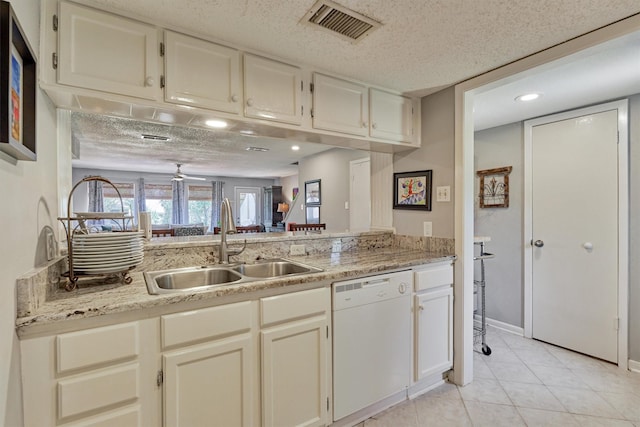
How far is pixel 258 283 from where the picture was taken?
55.3 inches

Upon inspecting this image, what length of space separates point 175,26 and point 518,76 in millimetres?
2027

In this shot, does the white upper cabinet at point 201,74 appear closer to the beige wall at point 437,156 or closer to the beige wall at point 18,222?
the beige wall at point 18,222

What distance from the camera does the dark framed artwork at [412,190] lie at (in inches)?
94.8

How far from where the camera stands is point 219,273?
180 centimetres

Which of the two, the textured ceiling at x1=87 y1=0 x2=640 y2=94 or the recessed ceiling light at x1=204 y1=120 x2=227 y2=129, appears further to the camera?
the recessed ceiling light at x1=204 y1=120 x2=227 y2=129

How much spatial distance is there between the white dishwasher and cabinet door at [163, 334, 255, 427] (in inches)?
20.2

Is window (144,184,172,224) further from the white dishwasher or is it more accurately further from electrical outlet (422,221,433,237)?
the white dishwasher

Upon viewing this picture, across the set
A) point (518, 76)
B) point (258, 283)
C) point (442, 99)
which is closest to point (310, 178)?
point (442, 99)

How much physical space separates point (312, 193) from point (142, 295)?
4465 mm

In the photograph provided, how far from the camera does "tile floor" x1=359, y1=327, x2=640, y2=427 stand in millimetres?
1794

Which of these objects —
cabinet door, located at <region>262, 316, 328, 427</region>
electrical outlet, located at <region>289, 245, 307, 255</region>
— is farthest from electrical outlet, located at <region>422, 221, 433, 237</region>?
cabinet door, located at <region>262, 316, 328, 427</region>

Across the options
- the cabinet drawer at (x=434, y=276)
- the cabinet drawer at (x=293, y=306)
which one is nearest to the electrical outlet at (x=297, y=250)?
the cabinet drawer at (x=293, y=306)

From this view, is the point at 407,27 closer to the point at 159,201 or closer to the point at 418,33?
the point at 418,33

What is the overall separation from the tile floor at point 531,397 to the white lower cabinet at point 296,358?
1.47ft
